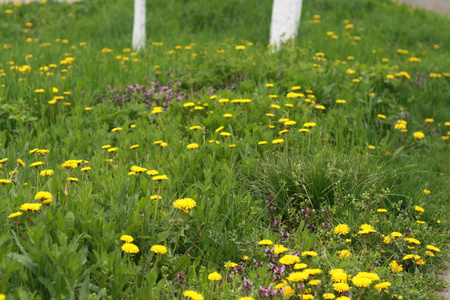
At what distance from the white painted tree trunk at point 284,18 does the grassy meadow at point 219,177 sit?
2.06ft

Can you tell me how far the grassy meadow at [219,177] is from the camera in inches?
99.3

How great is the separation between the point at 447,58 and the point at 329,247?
6620mm

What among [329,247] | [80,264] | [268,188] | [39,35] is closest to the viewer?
[80,264]

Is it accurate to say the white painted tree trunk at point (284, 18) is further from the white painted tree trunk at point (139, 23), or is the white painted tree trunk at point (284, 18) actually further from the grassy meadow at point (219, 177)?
the white painted tree trunk at point (139, 23)

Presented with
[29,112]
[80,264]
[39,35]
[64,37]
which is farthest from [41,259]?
[39,35]

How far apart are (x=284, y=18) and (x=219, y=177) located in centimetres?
559

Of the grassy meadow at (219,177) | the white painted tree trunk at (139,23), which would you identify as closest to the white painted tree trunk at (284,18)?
the grassy meadow at (219,177)

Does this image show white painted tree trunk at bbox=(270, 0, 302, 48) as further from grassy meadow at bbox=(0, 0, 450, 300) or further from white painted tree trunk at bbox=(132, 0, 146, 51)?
white painted tree trunk at bbox=(132, 0, 146, 51)

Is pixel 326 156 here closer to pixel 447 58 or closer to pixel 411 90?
pixel 411 90

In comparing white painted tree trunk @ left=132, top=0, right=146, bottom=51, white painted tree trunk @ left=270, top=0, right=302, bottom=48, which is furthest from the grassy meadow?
white painted tree trunk @ left=132, top=0, right=146, bottom=51

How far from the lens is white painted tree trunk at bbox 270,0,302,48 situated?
331 inches

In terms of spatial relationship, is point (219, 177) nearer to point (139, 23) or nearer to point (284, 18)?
point (284, 18)

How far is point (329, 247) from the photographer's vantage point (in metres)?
3.18

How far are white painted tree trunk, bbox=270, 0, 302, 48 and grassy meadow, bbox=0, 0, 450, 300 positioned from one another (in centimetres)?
63
